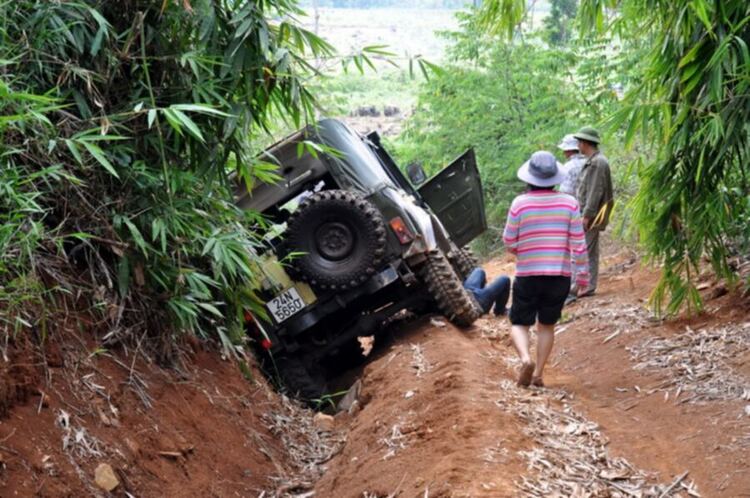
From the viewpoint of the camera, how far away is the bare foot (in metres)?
6.08

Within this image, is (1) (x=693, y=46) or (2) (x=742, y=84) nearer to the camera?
(2) (x=742, y=84)

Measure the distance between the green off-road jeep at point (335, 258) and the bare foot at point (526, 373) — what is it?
2033 millimetres

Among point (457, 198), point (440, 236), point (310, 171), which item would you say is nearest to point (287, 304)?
point (310, 171)

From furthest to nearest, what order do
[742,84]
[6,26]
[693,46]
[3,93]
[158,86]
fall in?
1. [693,46]
2. [742,84]
3. [158,86]
4. [6,26]
5. [3,93]

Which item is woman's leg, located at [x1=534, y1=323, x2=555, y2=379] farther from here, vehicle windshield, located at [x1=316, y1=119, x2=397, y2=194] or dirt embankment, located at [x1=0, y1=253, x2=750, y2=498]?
vehicle windshield, located at [x1=316, y1=119, x2=397, y2=194]

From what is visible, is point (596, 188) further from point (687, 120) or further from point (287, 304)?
point (287, 304)

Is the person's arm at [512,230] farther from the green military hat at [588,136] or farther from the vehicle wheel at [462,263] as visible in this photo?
the vehicle wheel at [462,263]

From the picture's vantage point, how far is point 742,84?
577 cm

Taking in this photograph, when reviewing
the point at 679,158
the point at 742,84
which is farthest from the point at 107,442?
the point at 679,158

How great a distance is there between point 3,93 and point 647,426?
3.89 meters

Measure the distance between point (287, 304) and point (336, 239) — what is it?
0.73 meters

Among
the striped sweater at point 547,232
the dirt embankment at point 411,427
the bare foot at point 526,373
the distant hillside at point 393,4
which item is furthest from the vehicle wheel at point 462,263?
the distant hillside at point 393,4

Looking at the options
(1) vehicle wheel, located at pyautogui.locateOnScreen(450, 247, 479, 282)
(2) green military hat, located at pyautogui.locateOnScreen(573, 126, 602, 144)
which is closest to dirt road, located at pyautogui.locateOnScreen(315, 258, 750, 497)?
(2) green military hat, located at pyautogui.locateOnScreen(573, 126, 602, 144)

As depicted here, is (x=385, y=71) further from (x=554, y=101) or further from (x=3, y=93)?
(x=3, y=93)
